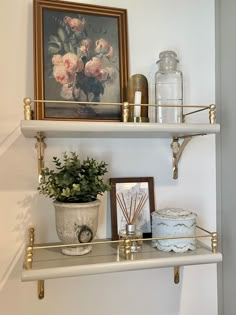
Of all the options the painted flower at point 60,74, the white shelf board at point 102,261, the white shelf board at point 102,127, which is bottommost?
the white shelf board at point 102,261

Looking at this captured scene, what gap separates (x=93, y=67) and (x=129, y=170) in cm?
33

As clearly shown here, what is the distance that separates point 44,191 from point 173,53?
554 millimetres

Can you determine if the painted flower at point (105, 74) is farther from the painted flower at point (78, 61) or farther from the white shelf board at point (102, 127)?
the white shelf board at point (102, 127)

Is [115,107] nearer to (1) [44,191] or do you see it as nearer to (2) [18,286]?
(1) [44,191]

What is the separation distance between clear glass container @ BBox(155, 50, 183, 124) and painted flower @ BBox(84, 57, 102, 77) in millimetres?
177

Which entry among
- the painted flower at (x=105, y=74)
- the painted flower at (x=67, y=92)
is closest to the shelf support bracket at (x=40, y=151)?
the painted flower at (x=67, y=92)

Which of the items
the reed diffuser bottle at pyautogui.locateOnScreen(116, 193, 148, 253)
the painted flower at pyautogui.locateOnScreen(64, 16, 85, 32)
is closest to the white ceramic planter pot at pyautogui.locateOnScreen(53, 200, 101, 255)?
the reed diffuser bottle at pyautogui.locateOnScreen(116, 193, 148, 253)

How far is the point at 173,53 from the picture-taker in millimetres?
976

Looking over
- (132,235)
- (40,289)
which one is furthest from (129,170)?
(40,289)

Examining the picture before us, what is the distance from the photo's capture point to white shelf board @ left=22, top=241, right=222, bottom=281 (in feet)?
2.49

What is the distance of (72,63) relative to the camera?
3.04 ft

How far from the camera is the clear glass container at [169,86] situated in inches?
37.7

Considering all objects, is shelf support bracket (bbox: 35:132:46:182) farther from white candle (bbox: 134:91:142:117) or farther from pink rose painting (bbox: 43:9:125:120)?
white candle (bbox: 134:91:142:117)

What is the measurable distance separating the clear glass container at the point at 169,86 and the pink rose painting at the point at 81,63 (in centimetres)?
12
